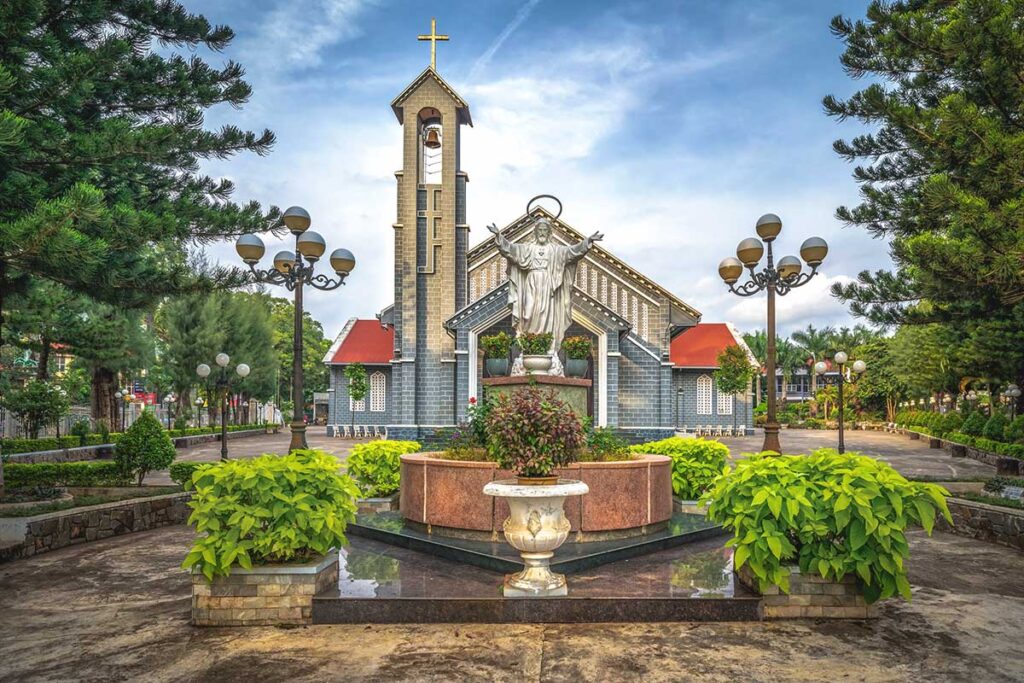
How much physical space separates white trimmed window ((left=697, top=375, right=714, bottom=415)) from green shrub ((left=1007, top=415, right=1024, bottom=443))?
15309 millimetres

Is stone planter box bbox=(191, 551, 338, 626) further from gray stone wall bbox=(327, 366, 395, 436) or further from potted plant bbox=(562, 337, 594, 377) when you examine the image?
gray stone wall bbox=(327, 366, 395, 436)

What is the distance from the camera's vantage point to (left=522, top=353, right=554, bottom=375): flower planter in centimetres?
1134

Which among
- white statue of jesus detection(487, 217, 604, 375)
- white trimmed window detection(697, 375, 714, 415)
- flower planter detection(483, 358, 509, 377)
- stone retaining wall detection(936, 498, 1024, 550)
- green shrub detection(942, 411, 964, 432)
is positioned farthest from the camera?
white trimmed window detection(697, 375, 714, 415)

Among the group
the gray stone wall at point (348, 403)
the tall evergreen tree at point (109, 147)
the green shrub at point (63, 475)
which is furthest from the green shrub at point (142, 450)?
the gray stone wall at point (348, 403)

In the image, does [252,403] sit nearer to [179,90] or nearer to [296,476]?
[179,90]

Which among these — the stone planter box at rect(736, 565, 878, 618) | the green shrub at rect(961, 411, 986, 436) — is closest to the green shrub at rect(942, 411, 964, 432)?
the green shrub at rect(961, 411, 986, 436)

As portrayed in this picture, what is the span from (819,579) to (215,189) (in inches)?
446

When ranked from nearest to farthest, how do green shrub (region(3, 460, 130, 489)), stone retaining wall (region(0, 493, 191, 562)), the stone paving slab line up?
the stone paving slab → stone retaining wall (region(0, 493, 191, 562)) → green shrub (region(3, 460, 130, 489))

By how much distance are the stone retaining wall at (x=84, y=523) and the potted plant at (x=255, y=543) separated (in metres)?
4.70

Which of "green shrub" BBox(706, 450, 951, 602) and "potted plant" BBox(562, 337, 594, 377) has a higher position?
"potted plant" BBox(562, 337, 594, 377)

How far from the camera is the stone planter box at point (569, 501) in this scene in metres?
7.79

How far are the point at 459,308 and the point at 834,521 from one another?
23055mm

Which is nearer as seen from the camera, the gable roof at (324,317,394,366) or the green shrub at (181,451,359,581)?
the green shrub at (181,451,359,581)

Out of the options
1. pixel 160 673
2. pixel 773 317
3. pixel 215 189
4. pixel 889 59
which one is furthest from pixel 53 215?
pixel 889 59
